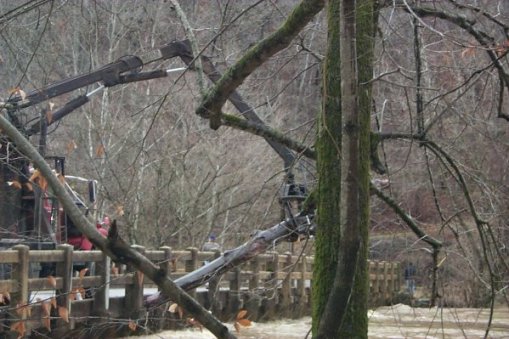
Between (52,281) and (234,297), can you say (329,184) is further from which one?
(234,297)

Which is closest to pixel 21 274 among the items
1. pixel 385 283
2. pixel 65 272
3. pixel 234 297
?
pixel 65 272

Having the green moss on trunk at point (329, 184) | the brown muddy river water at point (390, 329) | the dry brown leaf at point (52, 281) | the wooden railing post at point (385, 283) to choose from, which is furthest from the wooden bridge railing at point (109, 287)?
the wooden railing post at point (385, 283)

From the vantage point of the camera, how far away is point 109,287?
54.7 ft

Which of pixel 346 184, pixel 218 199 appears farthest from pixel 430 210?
pixel 346 184

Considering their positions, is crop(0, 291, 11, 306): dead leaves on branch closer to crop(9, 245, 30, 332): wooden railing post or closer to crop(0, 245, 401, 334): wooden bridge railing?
crop(0, 245, 401, 334): wooden bridge railing

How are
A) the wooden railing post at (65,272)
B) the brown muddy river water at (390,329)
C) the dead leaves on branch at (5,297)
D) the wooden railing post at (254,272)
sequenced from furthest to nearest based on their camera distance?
the wooden railing post at (254,272) → the brown muddy river water at (390,329) → the wooden railing post at (65,272) → the dead leaves on branch at (5,297)

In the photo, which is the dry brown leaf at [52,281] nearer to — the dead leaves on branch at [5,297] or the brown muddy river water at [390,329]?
the dead leaves on branch at [5,297]

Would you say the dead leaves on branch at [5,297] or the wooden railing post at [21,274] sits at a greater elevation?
the wooden railing post at [21,274]

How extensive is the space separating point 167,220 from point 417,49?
17880mm

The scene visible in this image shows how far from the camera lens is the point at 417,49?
6074mm

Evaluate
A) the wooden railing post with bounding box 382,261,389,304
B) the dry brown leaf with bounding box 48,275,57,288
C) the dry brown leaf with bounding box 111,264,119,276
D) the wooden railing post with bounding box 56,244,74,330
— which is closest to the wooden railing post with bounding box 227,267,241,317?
the dry brown leaf with bounding box 111,264,119,276

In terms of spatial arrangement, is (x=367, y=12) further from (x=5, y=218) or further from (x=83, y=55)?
(x=83, y=55)

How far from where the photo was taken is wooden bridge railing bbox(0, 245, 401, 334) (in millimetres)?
8273

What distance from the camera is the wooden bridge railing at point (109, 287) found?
27.1 ft
